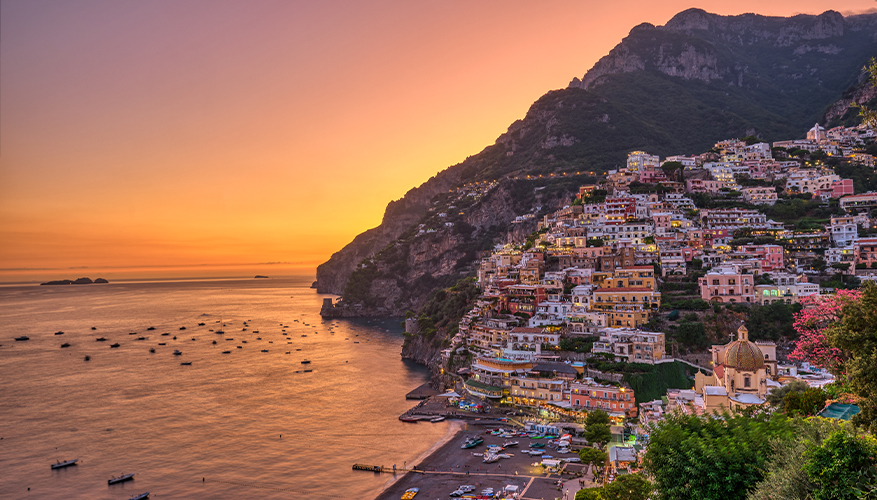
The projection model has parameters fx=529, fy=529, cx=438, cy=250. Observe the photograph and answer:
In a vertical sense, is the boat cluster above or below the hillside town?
below

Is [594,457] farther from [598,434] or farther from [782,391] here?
[782,391]

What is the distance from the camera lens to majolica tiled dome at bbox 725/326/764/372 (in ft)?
126

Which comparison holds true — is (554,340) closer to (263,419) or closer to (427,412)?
(427,412)

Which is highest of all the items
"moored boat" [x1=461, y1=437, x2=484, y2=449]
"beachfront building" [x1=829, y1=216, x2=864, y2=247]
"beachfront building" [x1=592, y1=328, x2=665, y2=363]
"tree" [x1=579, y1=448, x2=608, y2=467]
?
A: "beachfront building" [x1=829, y1=216, x2=864, y2=247]

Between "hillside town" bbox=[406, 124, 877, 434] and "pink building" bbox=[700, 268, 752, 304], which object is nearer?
"hillside town" bbox=[406, 124, 877, 434]

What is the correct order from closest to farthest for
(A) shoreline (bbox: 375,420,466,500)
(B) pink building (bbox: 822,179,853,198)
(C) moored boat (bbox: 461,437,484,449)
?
1. (A) shoreline (bbox: 375,420,466,500)
2. (C) moored boat (bbox: 461,437,484,449)
3. (B) pink building (bbox: 822,179,853,198)

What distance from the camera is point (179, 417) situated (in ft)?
200

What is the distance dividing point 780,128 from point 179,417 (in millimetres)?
187438

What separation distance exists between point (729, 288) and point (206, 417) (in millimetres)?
64121

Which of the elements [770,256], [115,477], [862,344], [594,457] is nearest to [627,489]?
[594,457]

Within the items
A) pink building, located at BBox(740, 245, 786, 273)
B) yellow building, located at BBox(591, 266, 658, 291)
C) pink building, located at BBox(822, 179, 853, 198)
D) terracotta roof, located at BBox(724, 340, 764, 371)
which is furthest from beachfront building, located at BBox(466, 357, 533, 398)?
pink building, located at BBox(822, 179, 853, 198)

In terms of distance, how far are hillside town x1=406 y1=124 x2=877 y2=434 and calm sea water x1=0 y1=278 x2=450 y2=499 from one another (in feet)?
44.1

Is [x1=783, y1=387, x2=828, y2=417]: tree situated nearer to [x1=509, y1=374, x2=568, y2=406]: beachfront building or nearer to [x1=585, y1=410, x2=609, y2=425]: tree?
[x1=585, y1=410, x2=609, y2=425]: tree

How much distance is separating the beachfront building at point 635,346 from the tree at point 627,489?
29.3 meters
